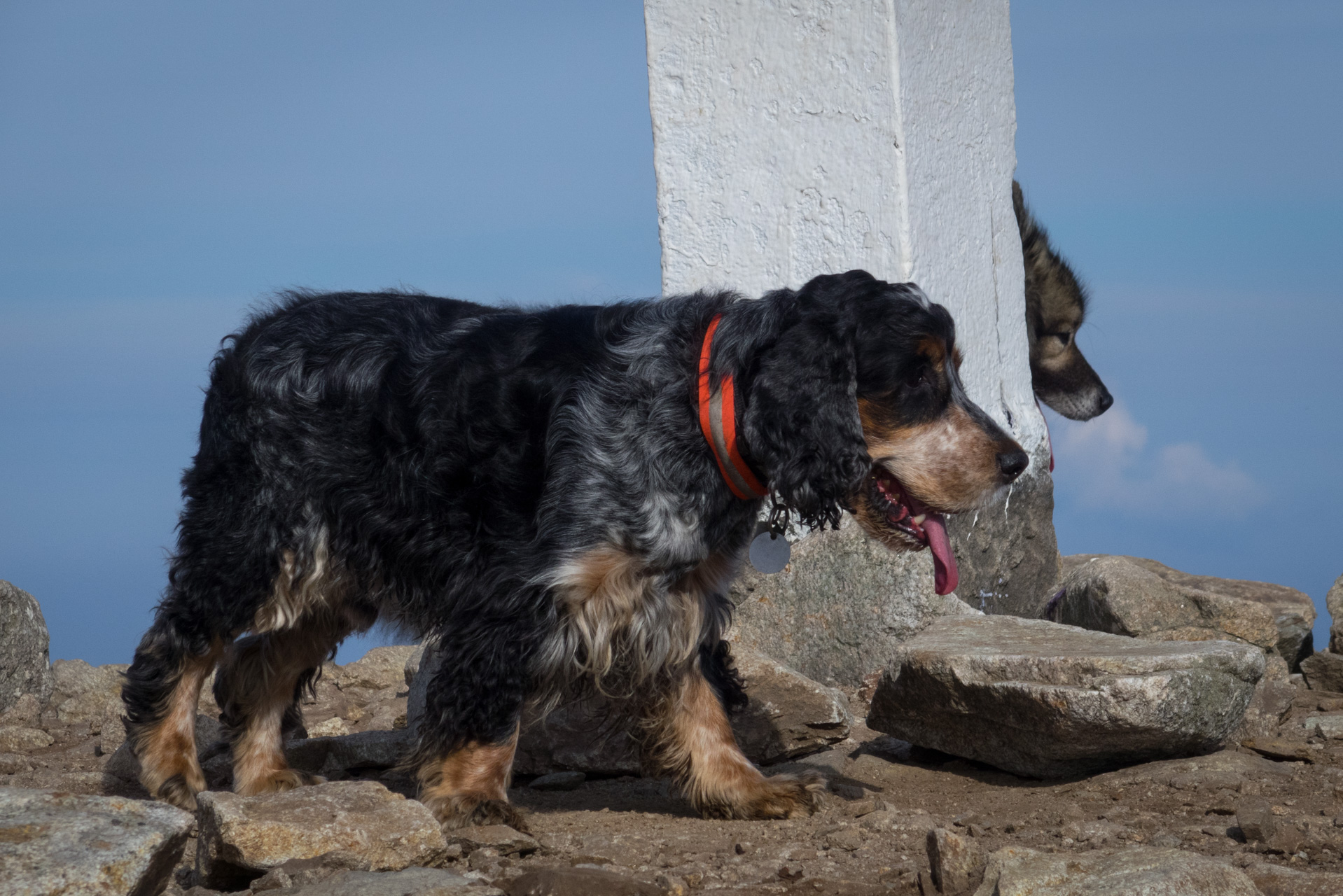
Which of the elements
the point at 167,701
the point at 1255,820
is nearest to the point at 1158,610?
the point at 1255,820

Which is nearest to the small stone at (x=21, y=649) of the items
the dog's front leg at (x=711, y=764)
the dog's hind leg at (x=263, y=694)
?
the dog's hind leg at (x=263, y=694)

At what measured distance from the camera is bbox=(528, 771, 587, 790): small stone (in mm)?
5031

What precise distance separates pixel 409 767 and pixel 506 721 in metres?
0.40

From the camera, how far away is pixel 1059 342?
914 cm

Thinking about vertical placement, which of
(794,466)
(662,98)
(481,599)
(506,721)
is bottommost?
(506,721)

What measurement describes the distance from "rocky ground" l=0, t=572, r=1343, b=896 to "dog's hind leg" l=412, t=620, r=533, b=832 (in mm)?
130

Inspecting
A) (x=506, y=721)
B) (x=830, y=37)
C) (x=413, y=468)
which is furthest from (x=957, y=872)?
(x=830, y=37)

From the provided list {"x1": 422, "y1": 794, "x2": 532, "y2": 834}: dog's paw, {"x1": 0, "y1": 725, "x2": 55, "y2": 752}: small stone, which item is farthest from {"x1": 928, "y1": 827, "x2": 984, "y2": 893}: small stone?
{"x1": 0, "y1": 725, "x2": 55, "y2": 752}: small stone

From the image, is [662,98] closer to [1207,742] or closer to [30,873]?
[1207,742]

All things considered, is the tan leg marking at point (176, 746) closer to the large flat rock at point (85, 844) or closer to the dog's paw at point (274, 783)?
the dog's paw at point (274, 783)

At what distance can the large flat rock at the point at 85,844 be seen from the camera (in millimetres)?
2928

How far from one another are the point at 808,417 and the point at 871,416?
0.29 m

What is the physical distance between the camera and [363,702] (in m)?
7.23

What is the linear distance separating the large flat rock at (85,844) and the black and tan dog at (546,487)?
1.03 metres
